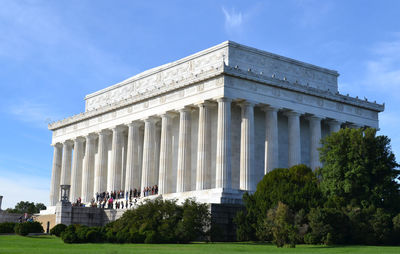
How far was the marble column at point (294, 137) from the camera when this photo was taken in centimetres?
7025

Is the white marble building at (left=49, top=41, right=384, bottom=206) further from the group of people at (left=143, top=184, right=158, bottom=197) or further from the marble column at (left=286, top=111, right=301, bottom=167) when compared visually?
the group of people at (left=143, top=184, right=158, bottom=197)

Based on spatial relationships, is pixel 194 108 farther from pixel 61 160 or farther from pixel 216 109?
pixel 61 160

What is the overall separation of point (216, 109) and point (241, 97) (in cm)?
503

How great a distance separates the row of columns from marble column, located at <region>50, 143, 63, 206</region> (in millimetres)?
2517

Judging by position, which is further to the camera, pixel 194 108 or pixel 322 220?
pixel 194 108

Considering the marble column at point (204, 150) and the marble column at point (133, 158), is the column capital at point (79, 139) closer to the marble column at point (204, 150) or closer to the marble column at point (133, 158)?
the marble column at point (133, 158)

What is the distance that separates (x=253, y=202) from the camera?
5178 cm

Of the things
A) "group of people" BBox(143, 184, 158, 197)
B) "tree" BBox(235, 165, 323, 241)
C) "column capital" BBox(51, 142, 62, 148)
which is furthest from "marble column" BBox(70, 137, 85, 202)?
"tree" BBox(235, 165, 323, 241)

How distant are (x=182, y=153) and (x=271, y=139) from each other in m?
10.2

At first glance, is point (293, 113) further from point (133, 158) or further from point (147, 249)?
point (147, 249)

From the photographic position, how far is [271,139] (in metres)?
68.1

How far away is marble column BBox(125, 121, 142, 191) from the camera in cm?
7650

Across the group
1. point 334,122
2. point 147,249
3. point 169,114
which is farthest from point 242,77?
point 147,249

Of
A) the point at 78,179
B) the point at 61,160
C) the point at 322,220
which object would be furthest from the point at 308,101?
the point at 61,160
